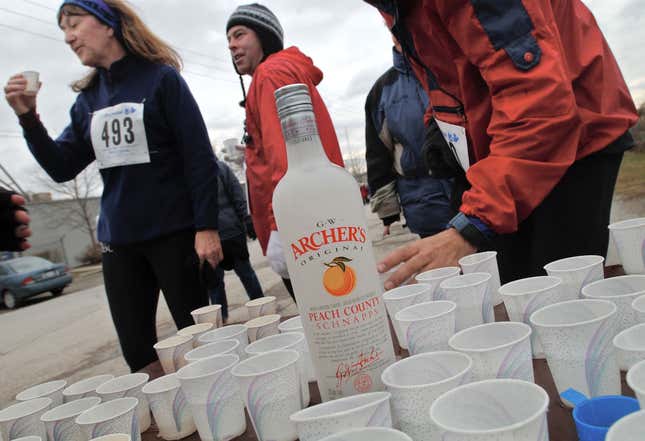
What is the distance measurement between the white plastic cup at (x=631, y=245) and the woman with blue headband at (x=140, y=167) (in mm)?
1636

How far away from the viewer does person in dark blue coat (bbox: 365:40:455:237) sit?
3.02 meters

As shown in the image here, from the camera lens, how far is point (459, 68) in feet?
5.32

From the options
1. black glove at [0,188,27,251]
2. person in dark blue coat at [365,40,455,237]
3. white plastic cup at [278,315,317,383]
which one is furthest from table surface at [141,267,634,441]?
person in dark blue coat at [365,40,455,237]

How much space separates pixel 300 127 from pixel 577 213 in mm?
1311

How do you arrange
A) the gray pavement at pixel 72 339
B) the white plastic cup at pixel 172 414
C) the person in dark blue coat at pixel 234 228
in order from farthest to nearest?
the gray pavement at pixel 72 339 → the person in dark blue coat at pixel 234 228 → the white plastic cup at pixel 172 414

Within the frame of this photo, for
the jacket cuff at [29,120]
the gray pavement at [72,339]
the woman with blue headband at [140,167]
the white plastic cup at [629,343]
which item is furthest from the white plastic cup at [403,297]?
the gray pavement at [72,339]

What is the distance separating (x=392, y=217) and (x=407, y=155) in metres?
0.69

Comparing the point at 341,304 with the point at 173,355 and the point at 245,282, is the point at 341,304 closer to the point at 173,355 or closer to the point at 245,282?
the point at 173,355

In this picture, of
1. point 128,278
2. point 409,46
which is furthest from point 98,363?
point 409,46

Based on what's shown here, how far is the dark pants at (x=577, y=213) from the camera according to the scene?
65.8 inches

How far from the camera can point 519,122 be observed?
4.33ft

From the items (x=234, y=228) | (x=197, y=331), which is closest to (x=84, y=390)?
(x=197, y=331)

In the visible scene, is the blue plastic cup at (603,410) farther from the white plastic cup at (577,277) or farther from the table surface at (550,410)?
the white plastic cup at (577,277)

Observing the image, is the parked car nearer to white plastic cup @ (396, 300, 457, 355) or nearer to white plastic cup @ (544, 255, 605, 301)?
white plastic cup @ (396, 300, 457, 355)
